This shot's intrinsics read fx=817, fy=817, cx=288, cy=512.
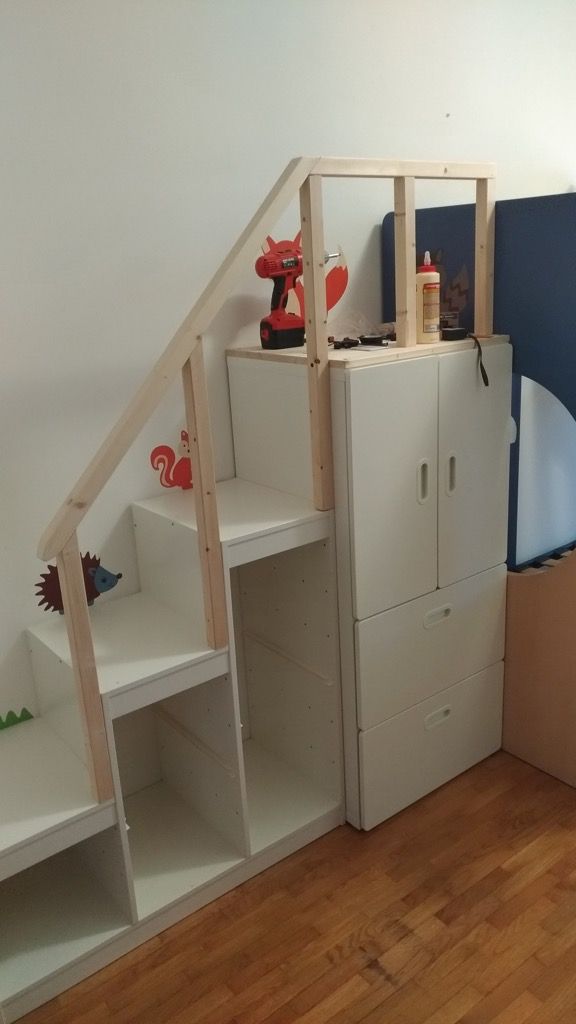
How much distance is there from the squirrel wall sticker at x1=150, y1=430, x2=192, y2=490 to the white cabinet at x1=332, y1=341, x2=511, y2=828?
0.47m

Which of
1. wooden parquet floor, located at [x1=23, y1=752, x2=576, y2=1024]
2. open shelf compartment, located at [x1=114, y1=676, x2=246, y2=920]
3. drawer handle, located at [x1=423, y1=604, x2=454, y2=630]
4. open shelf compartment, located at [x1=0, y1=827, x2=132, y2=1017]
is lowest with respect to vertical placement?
wooden parquet floor, located at [x1=23, y1=752, x2=576, y2=1024]

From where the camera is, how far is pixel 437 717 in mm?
2350

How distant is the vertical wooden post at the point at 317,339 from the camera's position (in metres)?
1.82

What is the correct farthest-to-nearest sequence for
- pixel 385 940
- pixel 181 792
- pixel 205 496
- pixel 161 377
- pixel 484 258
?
pixel 181 792 → pixel 484 258 → pixel 385 940 → pixel 205 496 → pixel 161 377

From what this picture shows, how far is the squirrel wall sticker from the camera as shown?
2199 mm

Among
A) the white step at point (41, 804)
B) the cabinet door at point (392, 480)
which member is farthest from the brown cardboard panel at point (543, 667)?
the white step at point (41, 804)

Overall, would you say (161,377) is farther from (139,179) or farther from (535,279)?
(535,279)

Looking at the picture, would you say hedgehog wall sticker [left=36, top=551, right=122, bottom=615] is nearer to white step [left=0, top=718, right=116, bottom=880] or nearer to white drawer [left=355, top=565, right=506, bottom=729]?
white step [left=0, top=718, right=116, bottom=880]

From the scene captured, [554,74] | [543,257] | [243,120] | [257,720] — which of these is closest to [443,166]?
[543,257]

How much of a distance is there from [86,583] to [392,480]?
83 cm

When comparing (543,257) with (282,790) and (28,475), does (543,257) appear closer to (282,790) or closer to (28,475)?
(28,475)

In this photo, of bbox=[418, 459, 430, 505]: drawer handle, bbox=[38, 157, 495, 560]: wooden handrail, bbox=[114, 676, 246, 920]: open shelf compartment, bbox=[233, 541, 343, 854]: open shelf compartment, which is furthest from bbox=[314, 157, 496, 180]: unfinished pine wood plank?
bbox=[114, 676, 246, 920]: open shelf compartment

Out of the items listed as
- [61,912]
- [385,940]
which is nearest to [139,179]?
[61,912]

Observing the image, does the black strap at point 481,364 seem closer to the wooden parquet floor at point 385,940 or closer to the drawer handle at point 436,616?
the drawer handle at point 436,616
